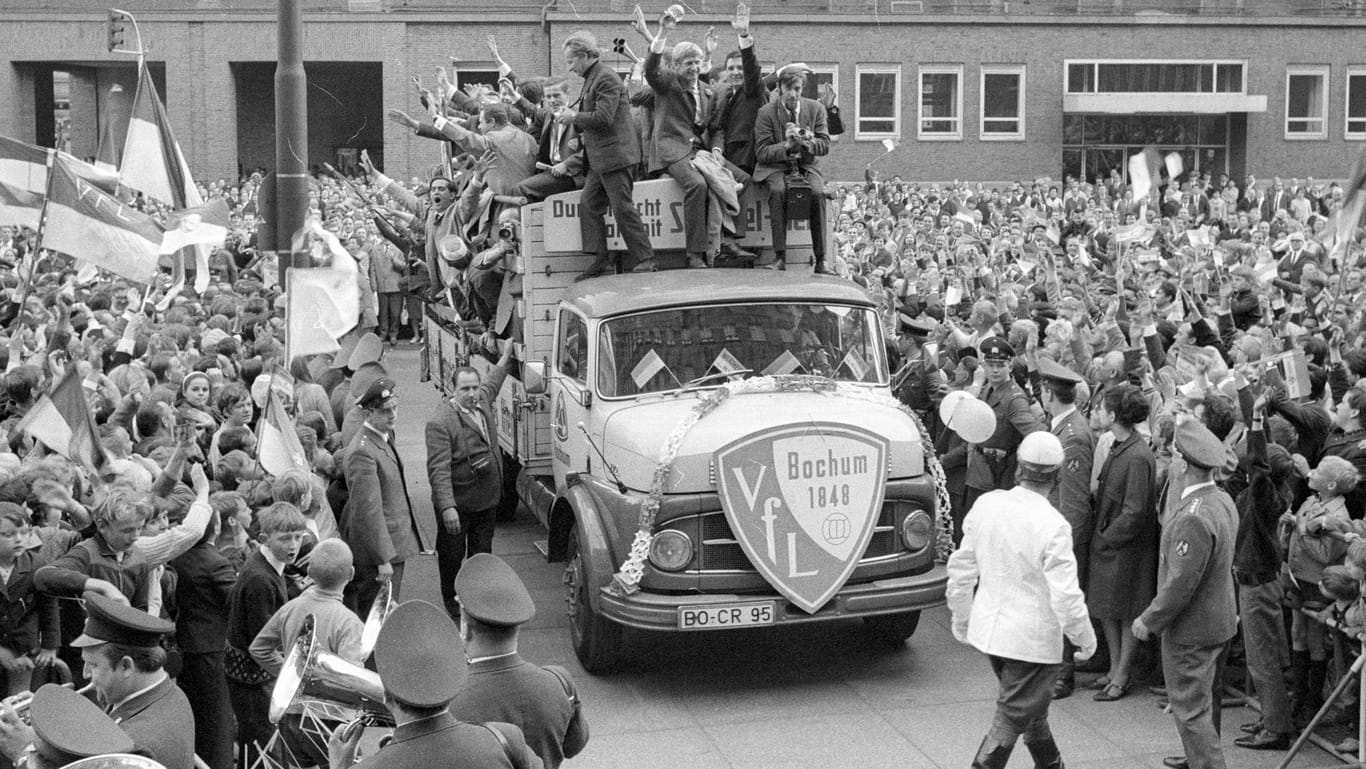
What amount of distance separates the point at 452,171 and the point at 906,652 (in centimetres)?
765

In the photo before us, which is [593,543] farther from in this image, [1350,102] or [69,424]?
[1350,102]

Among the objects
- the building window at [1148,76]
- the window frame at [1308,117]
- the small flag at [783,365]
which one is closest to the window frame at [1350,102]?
the window frame at [1308,117]

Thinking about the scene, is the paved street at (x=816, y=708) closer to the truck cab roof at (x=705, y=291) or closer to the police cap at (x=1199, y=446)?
the police cap at (x=1199, y=446)

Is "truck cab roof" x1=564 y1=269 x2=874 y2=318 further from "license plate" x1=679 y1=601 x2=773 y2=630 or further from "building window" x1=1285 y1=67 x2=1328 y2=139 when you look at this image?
"building window" x1=1285 y1=67 x2=1328 y2=139

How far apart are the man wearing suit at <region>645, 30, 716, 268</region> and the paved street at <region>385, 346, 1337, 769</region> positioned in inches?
112

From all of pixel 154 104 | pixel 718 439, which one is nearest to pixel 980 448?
pixel 718 439

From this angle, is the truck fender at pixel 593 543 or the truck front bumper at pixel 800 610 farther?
the truck fender at pixel 593 543

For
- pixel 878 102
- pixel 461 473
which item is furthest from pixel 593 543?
pixel 878 102

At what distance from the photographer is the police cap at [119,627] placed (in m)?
4.74

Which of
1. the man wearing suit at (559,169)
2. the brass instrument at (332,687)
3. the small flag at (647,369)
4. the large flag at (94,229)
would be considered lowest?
the brass instrument at (332,687)

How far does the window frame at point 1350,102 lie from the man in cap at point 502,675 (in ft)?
156

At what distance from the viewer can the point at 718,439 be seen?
8727 mm

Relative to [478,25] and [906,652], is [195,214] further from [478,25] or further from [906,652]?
[478,25]

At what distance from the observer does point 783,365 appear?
9.64 metres
